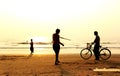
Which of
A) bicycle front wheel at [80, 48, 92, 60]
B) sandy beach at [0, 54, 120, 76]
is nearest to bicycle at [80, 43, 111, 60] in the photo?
bicycle front wheel at [80, 48, 92, 60]

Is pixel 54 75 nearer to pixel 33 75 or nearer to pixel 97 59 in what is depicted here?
pixel 33 75

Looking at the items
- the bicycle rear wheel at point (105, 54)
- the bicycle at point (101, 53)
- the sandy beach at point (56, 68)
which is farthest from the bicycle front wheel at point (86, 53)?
the sandy beach at point (56, 68)

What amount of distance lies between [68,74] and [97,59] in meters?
9.86

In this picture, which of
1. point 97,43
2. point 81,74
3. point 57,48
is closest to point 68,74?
point 81,74

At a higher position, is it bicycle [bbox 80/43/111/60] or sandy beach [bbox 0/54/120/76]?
bicycle [bbox 80/43/111/60]

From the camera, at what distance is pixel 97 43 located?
2645cm

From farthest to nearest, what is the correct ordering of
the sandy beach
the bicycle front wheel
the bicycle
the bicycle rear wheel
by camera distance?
the bicycle front wheel, the bicycle, the bicycle rear wheel, the sandy beach

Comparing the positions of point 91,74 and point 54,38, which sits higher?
point 54,38

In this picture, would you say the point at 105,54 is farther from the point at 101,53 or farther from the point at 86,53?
the point at 86,53

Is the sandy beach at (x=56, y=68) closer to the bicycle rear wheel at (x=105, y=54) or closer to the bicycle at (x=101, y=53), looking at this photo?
the bicycle rear wheel at (x=105, y=54)

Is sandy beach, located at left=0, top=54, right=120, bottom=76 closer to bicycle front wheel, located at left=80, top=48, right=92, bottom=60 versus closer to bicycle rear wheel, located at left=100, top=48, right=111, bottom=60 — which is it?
bicycle rear wheel, located at left=100, top=48, right=111, bottom=60

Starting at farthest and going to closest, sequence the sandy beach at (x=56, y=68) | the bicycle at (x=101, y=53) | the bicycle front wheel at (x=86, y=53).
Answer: the bicycle front wheel at (x=86, y=53) < the bicycle at (x=101, y=53) < the sandy beach at (x=56, y=68)

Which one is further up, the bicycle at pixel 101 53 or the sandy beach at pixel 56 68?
the bicycle at pixel 101 53

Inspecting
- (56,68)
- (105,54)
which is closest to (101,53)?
(105,54)
